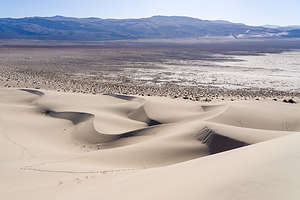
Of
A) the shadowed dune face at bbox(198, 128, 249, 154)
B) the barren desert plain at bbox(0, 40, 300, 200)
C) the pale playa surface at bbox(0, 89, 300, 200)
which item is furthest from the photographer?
the shadowed dune face at bbox(198, 128, 249, 154)

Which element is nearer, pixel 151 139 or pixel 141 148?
pixel 141 148

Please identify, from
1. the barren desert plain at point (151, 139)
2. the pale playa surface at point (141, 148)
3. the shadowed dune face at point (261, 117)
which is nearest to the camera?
the pale playa surface at point (141, 148)

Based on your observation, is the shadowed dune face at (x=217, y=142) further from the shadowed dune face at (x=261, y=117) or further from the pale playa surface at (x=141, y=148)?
the shadowed dune face at (x=261, y=117)

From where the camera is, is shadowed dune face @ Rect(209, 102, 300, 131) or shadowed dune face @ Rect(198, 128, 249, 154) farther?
shadowed dune face @ Rect(209, 102, 300, 131)

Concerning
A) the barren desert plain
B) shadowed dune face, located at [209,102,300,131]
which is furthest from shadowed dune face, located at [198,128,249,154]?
shadowed dune face, located at [209,102,300,131]

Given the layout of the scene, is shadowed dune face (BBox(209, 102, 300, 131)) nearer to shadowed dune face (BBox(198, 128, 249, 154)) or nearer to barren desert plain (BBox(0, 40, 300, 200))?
barren desert plain (BBox(0, 40, 300, 200))

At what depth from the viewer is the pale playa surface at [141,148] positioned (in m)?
5.03

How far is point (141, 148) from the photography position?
9211mm

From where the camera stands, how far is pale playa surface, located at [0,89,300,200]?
503 centimetres

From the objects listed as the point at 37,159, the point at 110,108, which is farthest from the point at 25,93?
the point at 37,159

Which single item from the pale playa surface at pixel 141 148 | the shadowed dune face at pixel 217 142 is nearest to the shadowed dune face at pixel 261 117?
the pale playa surface at pixel 141 148

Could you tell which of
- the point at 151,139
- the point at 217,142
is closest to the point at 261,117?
the point at 217,142

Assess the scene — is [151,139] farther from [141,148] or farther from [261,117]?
[261,117]

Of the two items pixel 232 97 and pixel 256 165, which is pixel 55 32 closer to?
pixel 232 97
